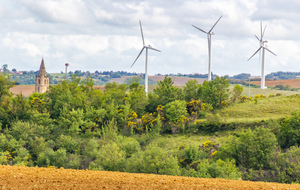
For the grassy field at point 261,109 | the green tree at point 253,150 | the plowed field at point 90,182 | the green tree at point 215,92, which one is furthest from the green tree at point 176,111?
the plowed field at point 90,182

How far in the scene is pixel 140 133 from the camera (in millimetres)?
90062

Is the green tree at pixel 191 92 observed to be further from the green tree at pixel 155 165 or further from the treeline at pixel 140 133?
the green tree at pixel 155 165

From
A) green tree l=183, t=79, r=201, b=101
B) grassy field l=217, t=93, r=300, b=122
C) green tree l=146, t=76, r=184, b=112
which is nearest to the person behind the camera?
grassy field l=217, t=93, r=300, b=122

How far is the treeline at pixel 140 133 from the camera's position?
56.5 metres

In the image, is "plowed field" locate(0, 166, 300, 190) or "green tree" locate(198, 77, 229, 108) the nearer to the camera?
"plowed field" locate(0, 166, 300, 190)

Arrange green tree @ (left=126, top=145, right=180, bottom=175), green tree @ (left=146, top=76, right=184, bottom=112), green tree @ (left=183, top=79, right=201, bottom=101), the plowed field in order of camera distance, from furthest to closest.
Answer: green tree @ (left=183, top=79, right=201, bottom=101)
green tree @ (left=146, top=76, right=184, bottom=112)
green tree @ (left=126, top=145, right=180, bottom=175)
the plowed field

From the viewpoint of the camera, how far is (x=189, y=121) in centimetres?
9150

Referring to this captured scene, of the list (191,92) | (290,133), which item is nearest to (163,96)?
(191,92)

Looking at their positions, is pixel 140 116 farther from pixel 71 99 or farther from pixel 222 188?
pixel 222 188

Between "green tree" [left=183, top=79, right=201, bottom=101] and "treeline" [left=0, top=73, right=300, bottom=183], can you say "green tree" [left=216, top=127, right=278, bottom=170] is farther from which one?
"green tree" [left=183, top=79, right=201, bottom=101]

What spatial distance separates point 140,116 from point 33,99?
1110 inches

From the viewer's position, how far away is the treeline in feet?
185

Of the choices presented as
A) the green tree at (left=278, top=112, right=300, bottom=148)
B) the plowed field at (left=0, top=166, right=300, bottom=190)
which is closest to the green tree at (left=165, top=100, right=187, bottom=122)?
A: the green tree at (left=278, top=112, right=300, bottom=148)

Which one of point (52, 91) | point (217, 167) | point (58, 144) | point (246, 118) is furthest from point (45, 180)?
point (52, 91)
